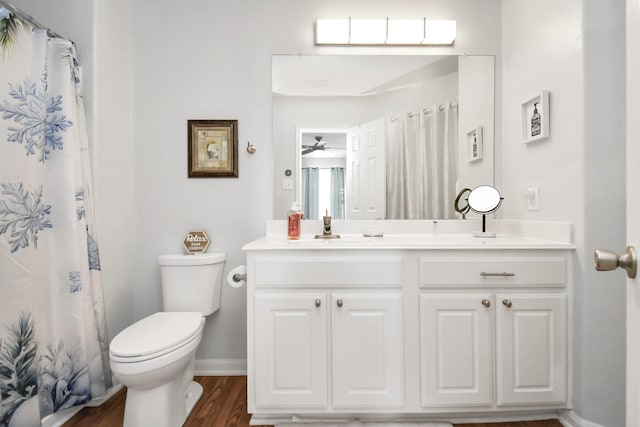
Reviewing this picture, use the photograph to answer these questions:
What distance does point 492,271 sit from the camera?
57.4 inches

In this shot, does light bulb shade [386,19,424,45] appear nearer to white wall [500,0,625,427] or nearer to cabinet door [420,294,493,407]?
white wall [500,0,625,427]

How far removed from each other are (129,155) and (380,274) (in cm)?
170

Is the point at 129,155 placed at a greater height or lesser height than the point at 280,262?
greater

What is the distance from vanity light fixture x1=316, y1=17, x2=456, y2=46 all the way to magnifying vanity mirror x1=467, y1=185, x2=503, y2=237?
955 mm

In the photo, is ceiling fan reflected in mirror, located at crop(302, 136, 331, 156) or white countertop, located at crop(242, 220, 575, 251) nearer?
white countertop, located at crop(242, 220, 575, 251)

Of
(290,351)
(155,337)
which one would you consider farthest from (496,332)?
(155,337)

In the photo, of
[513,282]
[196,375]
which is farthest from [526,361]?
[196,375]

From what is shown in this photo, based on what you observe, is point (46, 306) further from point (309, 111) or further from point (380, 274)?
point (309, 111)

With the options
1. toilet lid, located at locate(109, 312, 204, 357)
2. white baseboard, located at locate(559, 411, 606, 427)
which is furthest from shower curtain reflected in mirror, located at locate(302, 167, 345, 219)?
white baseboard, located at locate(559, 411, 606, 427)

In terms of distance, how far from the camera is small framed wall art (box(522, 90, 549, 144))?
1.61 m

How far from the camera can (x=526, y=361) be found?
145 centimetres

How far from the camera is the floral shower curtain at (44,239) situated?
1.25 m

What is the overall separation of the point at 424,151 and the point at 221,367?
1872 millimetres

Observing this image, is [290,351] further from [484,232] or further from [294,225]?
[484,232]
